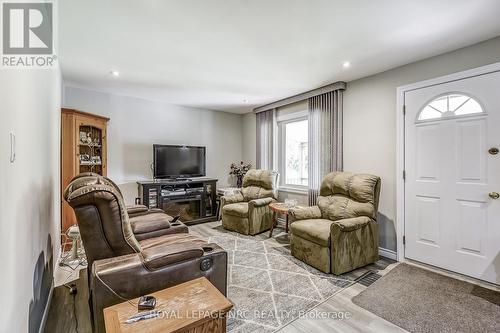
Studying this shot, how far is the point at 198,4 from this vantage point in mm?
1799

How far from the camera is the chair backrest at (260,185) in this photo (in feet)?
14.4

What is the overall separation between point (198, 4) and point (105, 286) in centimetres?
200

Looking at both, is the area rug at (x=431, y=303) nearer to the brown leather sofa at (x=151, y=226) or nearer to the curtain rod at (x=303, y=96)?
the brown leather sofa at (x=151, y=226)

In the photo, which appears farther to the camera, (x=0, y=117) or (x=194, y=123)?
(x=194, y=123)

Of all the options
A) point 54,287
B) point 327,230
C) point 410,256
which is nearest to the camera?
point 54,287

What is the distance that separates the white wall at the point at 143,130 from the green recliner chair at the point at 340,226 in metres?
2.88

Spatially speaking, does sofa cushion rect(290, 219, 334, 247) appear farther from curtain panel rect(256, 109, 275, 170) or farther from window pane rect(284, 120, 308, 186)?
curtain panel rect(256, 109, 275, 170)

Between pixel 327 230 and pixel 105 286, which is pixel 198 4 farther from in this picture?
pixel 327 230

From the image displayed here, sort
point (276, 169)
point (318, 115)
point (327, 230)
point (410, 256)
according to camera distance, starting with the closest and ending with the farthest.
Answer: point (327, 230) → point (410, 256) → point (318, 115) → point (276, 169)

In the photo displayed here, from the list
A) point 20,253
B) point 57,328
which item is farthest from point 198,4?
point 57,328

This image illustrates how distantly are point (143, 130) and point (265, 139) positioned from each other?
2.42 m

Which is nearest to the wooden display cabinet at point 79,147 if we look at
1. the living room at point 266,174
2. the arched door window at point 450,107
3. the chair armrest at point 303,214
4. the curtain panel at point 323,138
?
the living room at point 266,174

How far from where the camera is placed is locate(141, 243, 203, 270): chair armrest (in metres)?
1.44

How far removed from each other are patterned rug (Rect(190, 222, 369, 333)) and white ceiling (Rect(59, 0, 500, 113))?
7.95 feet
